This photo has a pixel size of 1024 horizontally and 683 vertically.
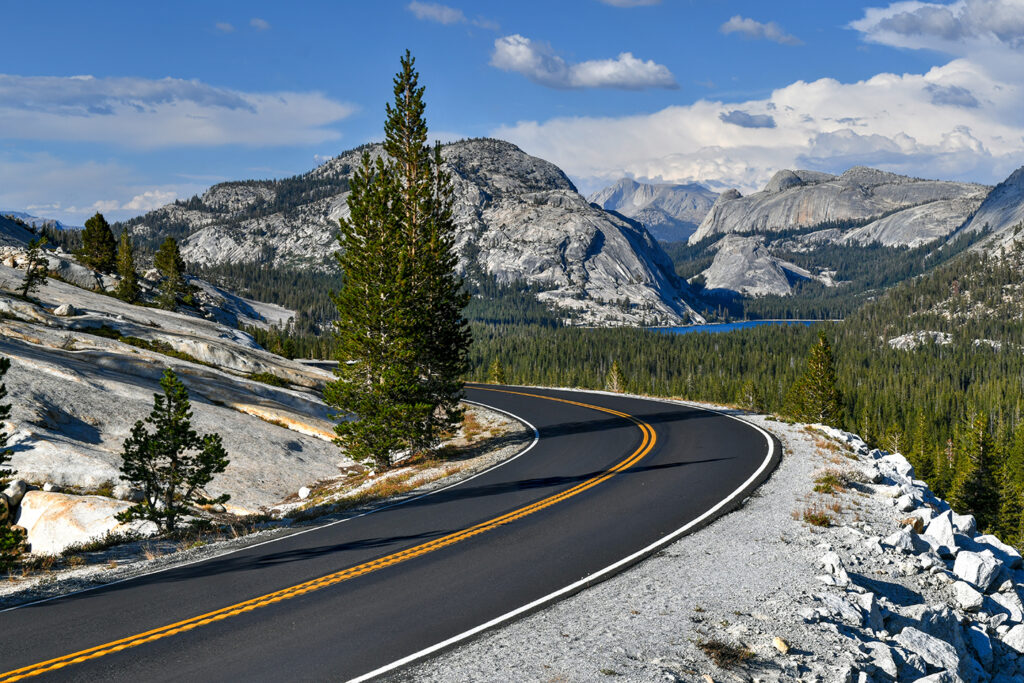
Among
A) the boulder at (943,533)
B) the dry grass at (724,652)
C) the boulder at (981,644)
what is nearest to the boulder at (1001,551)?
the boulder at (943,533)

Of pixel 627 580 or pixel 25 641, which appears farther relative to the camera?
pixel 627 580

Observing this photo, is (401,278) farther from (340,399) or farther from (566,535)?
(566,535)

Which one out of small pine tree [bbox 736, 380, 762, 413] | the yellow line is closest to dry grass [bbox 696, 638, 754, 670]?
the yellow line

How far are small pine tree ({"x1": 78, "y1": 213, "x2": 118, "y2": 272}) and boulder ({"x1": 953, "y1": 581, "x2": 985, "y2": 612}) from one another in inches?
3480

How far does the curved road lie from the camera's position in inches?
344

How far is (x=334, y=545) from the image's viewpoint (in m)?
Answer: 14.1

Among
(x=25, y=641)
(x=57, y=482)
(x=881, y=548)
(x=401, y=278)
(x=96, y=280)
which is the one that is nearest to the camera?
→ (x=25, y=641)

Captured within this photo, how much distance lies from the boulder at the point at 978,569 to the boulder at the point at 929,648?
4305 mm

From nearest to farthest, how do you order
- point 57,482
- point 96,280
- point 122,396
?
point 57,482 < point 122,396 < point 96,280

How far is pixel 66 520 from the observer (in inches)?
680

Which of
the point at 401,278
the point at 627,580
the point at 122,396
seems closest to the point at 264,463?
the point at 122,396

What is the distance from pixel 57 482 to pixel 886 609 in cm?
2362

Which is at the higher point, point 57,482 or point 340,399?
point 340,399

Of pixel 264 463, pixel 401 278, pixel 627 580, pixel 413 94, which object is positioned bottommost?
pixel 264 463
